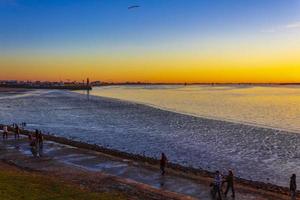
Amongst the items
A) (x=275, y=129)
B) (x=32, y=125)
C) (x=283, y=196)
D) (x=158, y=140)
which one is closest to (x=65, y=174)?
(x=283, y=196)

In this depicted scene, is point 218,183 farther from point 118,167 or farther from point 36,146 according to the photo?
point 36,146

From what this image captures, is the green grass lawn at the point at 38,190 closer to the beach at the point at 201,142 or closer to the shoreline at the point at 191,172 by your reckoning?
the shoreline at the point at 191,172

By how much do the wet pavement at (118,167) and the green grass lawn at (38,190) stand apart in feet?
14.3

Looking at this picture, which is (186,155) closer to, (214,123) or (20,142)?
(20,142)

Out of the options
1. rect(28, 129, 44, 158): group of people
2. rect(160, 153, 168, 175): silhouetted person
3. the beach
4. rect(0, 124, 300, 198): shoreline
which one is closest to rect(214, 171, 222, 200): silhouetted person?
rect(0, 124, 300, 198): shoreline

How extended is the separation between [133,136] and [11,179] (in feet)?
90.3

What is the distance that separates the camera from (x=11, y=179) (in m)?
18.6

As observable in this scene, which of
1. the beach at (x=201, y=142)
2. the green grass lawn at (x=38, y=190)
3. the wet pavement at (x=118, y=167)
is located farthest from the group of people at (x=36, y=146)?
the green grass lawn at (x=38, y=190)

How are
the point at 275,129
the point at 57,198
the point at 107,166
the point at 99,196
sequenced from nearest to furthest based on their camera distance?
the point at 57,198
the point at 99,196
the point at 107,166
the point at 275,129

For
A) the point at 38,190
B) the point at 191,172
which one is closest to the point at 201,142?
the point at 191,172

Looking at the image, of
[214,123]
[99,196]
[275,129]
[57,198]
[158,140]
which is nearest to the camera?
[57,198]

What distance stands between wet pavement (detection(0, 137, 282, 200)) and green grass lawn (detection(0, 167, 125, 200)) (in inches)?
172

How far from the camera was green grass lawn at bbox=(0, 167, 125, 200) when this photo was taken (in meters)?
16.0

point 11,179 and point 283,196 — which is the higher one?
point 11,179
